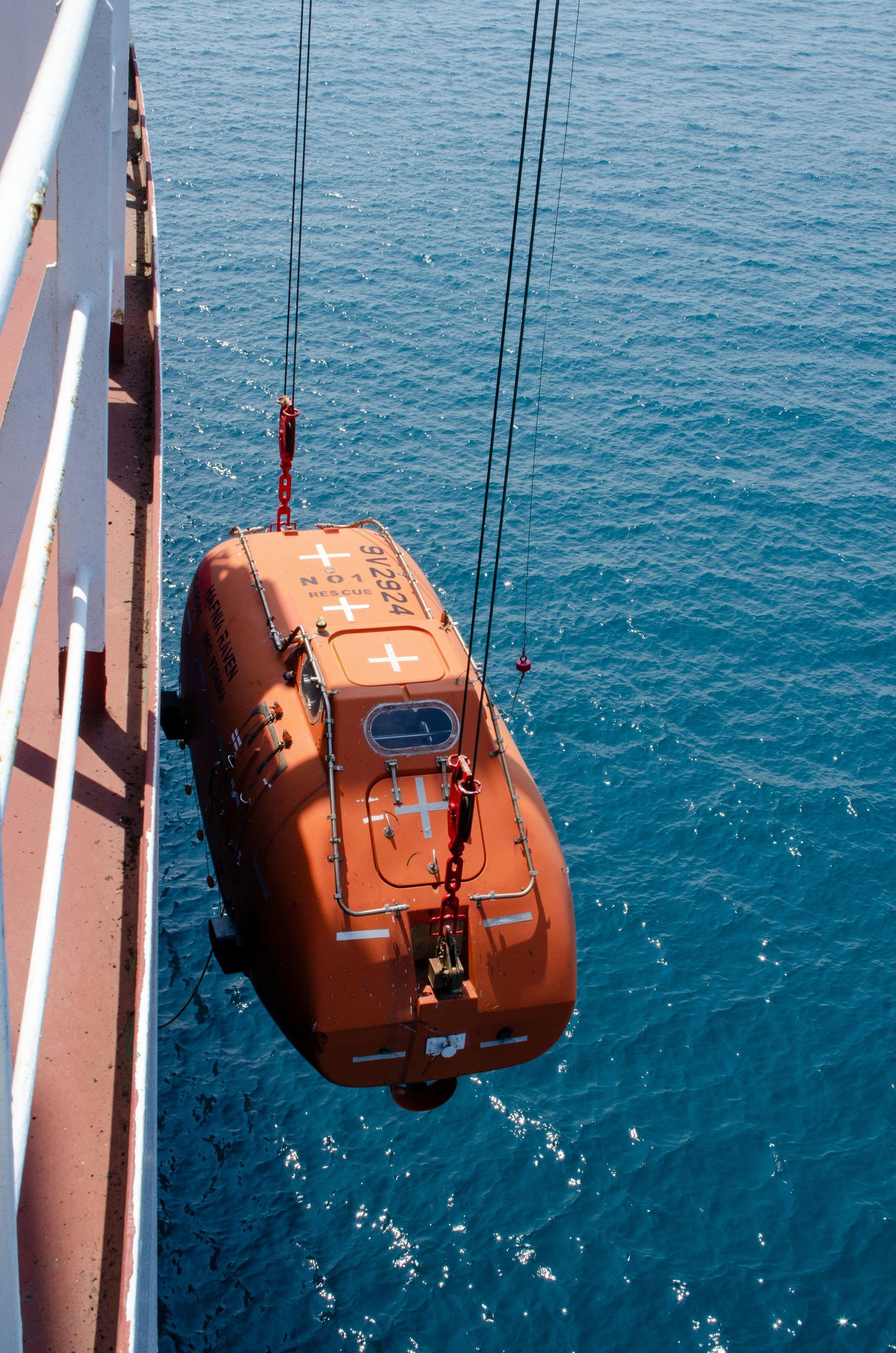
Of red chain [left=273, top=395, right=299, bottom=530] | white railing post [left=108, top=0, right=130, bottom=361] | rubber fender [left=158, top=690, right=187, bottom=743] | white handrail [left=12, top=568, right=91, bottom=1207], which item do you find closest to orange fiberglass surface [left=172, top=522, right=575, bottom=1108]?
rubber fender [left=158, top=690, right=187, bottom=743]

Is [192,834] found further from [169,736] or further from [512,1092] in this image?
[512,1092]

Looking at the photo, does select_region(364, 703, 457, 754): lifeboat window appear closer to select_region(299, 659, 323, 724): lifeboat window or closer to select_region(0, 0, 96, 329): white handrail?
select_region(299, 659, 323, 724): lifeboat window

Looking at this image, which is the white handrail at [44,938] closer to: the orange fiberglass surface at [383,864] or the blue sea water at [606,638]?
the orange fiberglass surface at [383,864]

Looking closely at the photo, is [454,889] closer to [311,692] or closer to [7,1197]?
[311,692]

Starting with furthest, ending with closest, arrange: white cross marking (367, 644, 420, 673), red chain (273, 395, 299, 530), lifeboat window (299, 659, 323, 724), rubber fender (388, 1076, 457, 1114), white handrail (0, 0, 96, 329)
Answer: red chain (273, 395, 299, 530) → white cross marking (367, 644, 420, 673) → rubber fender (388, 1076, 457, 1114) → lifeboat window (299, 659, 323, 724) → white handrail (0, 0, 96, 329)

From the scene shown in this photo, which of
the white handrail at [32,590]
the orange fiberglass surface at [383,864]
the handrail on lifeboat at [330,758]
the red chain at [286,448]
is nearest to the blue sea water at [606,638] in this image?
the orange fiberglass surface at [383,864]

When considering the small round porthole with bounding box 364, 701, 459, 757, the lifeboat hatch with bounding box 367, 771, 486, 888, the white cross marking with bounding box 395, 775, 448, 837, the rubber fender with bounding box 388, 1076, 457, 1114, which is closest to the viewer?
the lifeboat hatch with bounding box 367, 771, 486, 888
